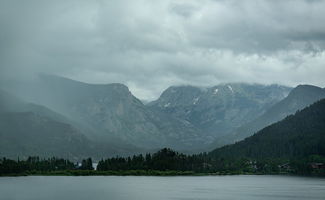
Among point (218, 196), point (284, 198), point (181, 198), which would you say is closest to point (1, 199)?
point (181, 198)

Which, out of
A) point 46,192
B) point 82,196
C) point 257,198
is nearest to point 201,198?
point 257,198

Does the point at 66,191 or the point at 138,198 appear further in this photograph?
the point at 66,191

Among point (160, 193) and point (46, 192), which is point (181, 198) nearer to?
point (160, 193)

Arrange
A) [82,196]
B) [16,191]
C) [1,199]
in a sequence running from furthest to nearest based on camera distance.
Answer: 1. [16,191]
2. [82,196]
3. [1,199]

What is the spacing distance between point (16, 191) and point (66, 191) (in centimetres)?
1765

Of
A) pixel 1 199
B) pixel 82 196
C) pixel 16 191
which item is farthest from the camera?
pixel 16 191

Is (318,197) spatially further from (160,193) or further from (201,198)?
(160,193)

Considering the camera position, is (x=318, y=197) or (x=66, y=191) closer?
(x=318, y=197)

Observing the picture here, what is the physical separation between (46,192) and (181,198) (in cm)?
4947

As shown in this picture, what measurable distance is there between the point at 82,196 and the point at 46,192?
808 inches

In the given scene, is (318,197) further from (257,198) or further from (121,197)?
(121,197)

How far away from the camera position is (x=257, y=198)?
598 ft

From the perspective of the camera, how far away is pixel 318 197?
182 meters

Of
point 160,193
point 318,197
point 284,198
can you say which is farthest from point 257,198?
point 160,193
